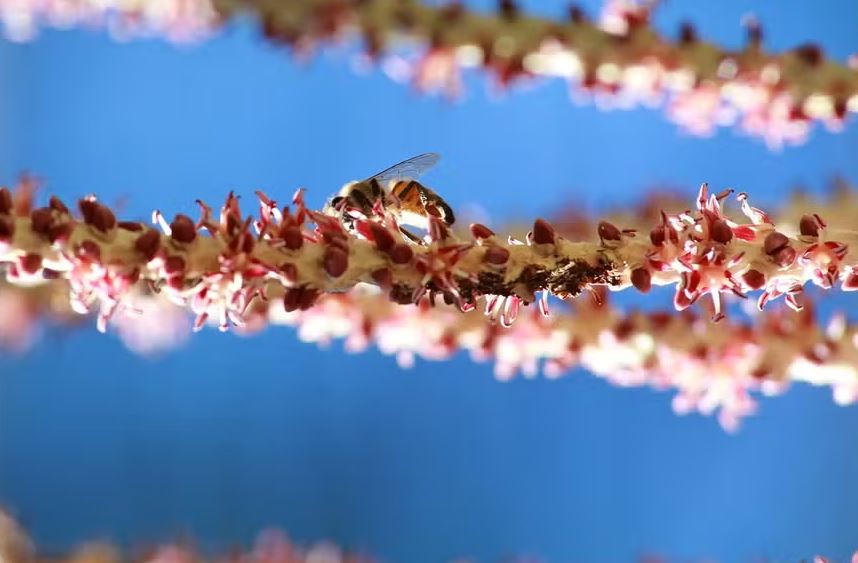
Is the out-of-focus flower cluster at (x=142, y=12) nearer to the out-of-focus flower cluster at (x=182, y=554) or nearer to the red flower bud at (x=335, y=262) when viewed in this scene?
the out-of-focus flower cluster at (x=182, y=554)

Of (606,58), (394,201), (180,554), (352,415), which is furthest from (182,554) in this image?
(352,415)

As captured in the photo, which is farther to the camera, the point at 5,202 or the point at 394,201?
the point at 394,201

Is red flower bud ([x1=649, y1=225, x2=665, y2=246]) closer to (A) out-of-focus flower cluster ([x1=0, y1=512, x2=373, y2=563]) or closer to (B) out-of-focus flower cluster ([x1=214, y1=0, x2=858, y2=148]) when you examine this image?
(B) out-of-focus flower cluster ([x1=214, y1=0, x2=858, y2=148])

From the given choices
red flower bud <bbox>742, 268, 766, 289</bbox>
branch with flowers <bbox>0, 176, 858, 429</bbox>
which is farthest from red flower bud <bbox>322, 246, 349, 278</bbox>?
red flower bud <bbox>742, 268, 766, 289</bbox>

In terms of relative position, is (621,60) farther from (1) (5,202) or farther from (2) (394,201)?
(1) (5,202)

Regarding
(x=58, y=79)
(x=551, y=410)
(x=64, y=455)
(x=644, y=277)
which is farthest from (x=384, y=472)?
(x=644, y=277)
